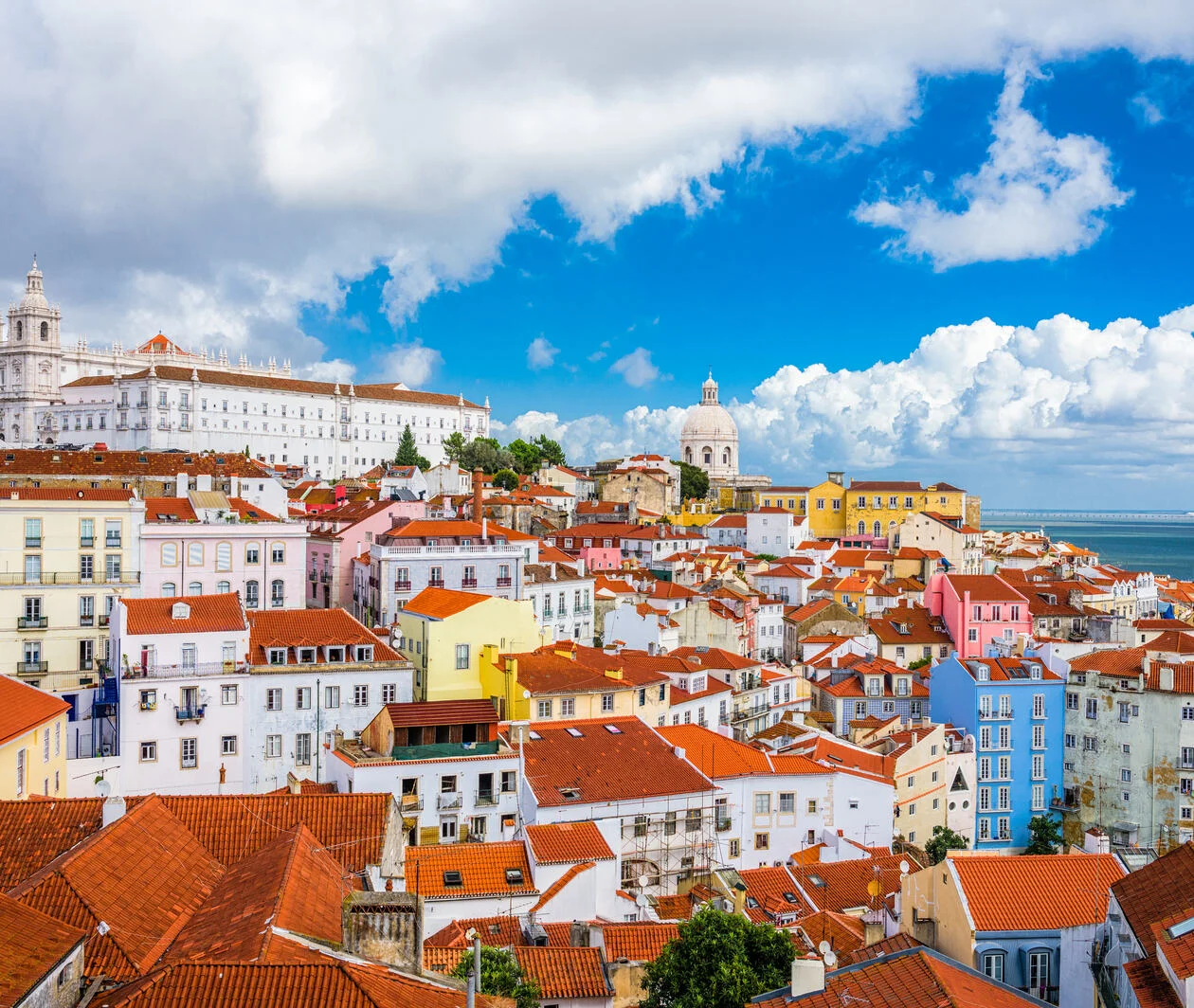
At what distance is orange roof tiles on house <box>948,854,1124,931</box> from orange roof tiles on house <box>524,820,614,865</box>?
30.5ft

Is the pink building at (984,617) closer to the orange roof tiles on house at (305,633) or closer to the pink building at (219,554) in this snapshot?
the pink building at (219,554)

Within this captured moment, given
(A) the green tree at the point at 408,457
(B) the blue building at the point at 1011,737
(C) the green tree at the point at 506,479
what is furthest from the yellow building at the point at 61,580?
(A) the green tree at the point at 408,457

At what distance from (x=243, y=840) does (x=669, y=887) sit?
52.6 feet

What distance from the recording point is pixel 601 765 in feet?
106

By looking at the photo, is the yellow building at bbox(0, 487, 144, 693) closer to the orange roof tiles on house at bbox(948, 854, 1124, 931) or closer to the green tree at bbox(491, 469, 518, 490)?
the orange roof tiles on house at bbox(948, 854, 1124, 931)

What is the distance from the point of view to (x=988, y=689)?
47.5 metres

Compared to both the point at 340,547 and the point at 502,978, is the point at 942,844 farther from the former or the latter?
the point at 340,547

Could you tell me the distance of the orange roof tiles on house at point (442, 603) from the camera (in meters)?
40.3

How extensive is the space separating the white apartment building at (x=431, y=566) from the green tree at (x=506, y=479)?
6380cm

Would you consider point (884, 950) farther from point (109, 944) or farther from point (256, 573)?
point (256, 573)

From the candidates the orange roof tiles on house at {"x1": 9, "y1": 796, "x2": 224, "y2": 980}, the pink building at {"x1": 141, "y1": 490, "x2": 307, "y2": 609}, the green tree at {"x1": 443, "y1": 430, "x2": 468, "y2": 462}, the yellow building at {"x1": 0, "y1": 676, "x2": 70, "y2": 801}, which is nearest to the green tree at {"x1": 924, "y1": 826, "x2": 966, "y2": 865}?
the pink building at {"x1": 141, "y1": 490, "x2": 307, "y2": 609}

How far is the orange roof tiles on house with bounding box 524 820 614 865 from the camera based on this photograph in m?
25.8

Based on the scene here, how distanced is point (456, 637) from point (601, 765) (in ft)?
32.1

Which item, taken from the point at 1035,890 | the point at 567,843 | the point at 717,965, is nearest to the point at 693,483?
the point at 567,843
